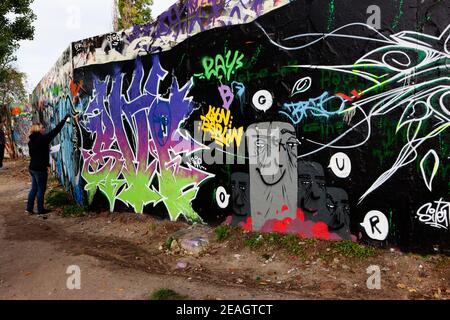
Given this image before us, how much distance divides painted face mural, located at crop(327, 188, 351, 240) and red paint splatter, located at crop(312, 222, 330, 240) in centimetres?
7

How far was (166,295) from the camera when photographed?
4051mm

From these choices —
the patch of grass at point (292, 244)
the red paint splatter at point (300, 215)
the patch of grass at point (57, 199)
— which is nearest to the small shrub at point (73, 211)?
the patch of grass at point (57, 199)

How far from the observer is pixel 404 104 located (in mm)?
4219

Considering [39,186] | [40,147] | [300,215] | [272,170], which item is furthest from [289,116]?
[39,186]

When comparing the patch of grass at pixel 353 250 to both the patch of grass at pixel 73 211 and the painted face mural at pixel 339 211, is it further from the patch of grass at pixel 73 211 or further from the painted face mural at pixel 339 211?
A: the patch of grass at pixel 73 211

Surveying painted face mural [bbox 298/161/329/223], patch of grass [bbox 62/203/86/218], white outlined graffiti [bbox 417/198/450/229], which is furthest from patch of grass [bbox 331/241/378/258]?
patch of grass [bbox 62/203/86/218]

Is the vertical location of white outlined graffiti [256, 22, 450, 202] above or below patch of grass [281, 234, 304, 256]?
above

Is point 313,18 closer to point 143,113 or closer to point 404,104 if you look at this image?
point 404,104

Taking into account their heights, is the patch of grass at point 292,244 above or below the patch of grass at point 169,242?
above

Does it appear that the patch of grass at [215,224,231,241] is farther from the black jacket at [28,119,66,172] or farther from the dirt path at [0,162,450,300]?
the black jacket at [28,119,66,172]

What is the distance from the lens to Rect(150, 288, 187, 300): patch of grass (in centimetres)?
402

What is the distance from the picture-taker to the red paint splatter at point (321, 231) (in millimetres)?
4820

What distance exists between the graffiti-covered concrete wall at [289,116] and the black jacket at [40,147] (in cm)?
124
